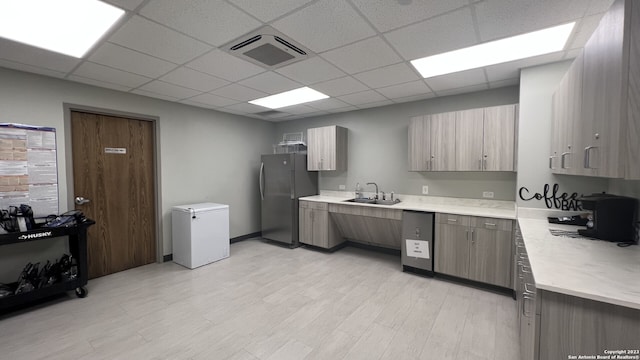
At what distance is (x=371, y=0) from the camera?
162 centimetres

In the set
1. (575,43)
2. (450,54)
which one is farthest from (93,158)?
(575,43)

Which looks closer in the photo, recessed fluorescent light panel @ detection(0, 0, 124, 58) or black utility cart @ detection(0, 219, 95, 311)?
recessed fluorescent light panel @ detection(0, 0, 124, 58)

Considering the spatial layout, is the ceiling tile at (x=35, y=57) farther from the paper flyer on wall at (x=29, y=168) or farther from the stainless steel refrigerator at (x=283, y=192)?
the stainless steel refrigerator at (x=283, y=192)

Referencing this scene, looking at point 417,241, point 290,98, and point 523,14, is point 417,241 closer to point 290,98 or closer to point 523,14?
Answer: point 523,14

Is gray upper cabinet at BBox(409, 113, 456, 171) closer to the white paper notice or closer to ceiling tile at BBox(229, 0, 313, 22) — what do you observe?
the white paper notice

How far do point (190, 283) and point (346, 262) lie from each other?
217 centimetres

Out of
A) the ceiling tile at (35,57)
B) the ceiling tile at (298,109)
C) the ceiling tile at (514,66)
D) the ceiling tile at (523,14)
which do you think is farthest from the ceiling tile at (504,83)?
the ceiling tile at (35,57)

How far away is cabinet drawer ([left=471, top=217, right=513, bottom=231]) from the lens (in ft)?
9.11

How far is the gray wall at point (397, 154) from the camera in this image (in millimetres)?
3406

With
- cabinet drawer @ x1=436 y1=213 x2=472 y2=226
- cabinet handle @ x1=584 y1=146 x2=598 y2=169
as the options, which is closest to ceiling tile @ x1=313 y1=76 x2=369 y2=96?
cabinet drawer @ x1=436 y1=213 x2=472 y2=226

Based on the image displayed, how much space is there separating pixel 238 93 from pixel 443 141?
2873 millimetres

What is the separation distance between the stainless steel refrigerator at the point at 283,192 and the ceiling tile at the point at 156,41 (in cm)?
250

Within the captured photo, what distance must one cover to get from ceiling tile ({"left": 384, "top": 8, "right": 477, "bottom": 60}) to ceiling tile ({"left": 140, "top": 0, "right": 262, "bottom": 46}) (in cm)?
114

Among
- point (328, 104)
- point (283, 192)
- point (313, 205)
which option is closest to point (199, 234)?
point (283, 192)
